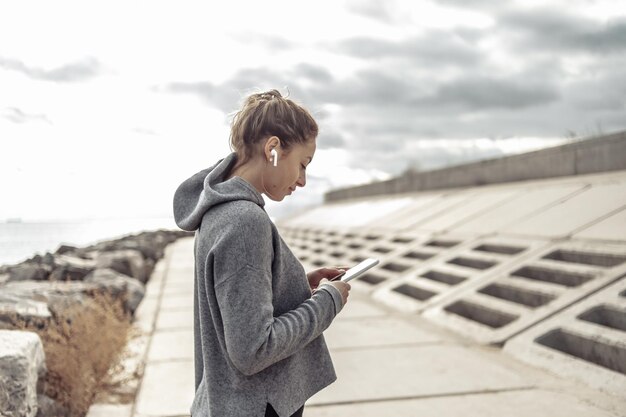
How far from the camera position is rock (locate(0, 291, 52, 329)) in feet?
14.9

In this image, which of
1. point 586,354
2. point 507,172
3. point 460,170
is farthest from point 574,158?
point 586,354

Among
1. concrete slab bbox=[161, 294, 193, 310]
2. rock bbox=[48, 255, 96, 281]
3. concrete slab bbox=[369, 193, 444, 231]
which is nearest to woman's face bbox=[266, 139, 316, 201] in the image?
concrete slab bbox=[161, 294, 193, 310]

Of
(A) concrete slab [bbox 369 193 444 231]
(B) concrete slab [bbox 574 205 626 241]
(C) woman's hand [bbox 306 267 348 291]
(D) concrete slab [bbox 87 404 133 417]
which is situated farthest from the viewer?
(A) concrete slab [bbox 369 193 444 231]

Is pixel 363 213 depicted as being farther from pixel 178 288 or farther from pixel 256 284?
pixel 256 284

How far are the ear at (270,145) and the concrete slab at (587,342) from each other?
292 centimetres

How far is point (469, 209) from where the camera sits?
939 cm

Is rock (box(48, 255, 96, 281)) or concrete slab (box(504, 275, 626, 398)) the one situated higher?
rock (box(48, 255, 96, 281))

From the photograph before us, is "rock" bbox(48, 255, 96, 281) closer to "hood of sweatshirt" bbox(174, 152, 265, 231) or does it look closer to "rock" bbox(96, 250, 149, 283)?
"rock" bbox(96, 250, 149, 283)

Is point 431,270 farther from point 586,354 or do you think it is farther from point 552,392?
point 552,392

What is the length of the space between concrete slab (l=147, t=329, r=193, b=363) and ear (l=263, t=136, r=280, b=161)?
347 centimetres

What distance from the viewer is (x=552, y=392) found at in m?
3.83

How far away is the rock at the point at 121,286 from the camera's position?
6438 mm

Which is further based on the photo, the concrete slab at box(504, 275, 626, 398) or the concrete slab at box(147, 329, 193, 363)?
the concrete slab at box(147, 329, 193, 363)

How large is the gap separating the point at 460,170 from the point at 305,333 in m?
11.7
